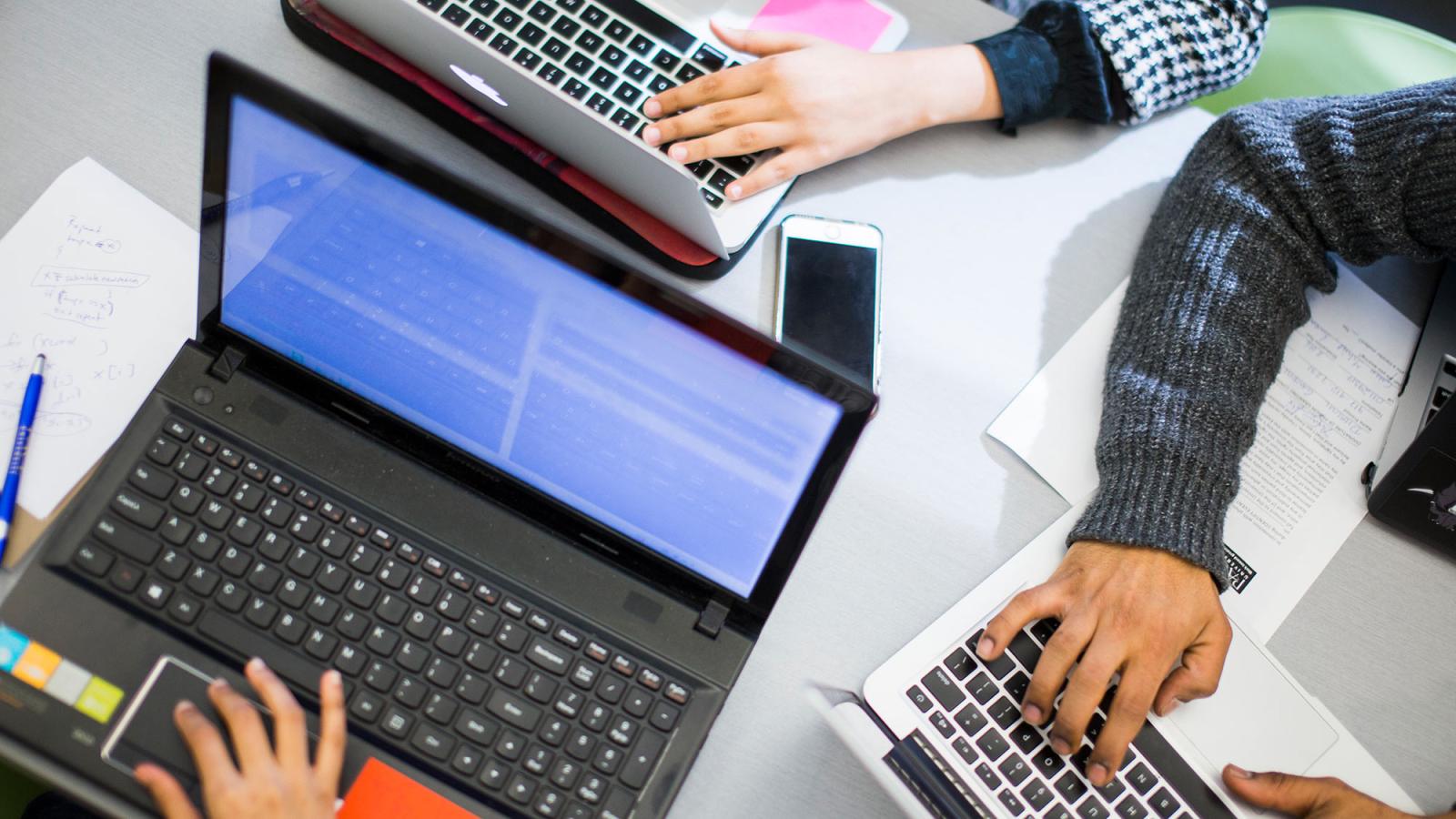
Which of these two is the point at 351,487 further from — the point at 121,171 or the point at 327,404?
the point at 121,171

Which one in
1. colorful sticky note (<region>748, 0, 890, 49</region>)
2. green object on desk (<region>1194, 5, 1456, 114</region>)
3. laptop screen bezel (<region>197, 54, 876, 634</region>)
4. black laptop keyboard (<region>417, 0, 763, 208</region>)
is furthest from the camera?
green object on desk (<region>1194, 5, 1456, 114</region>)

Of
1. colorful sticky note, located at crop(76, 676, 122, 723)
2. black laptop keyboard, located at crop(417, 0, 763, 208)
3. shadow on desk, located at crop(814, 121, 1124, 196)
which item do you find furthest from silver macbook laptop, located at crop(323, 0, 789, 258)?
colorful sticky note, located at crop(76, 676, 122, 723)

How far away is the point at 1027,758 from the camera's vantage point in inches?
24.5

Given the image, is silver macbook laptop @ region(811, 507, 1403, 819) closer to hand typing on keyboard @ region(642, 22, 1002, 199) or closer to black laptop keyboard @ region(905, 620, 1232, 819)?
black laptop keyboard @ region(905, 620, 1232, 819)

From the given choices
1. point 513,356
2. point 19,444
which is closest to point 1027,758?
point 513,356

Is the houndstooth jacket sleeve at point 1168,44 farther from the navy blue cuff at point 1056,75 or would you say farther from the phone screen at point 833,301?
the phone screen at point 833,301

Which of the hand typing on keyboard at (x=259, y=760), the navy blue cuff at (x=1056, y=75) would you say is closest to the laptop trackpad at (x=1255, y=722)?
the navy blue cuff at (x=1056, y=75)

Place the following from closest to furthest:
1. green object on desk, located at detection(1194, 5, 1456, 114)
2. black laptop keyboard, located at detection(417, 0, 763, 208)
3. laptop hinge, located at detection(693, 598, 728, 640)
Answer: laptop hinge, located at detection(693, 598, 728, 640) → black laptop keyboard, located at detection(417, 0, 763, 208) → green object on desk, located at detection(1194, 5, 1456, 114)

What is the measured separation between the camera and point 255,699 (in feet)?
1.84

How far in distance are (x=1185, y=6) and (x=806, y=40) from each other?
12.2 inches

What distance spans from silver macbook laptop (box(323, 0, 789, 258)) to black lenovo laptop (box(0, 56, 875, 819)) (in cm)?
17

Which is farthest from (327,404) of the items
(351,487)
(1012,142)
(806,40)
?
(1012,142)

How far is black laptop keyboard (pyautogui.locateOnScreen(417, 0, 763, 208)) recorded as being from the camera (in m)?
0.69

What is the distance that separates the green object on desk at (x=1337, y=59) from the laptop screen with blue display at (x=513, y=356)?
2.39 ft
